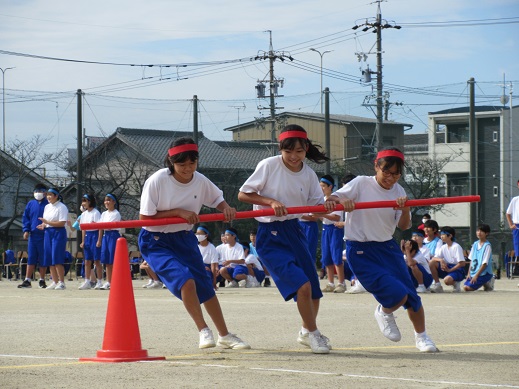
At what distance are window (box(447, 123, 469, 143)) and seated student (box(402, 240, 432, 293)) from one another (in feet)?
136

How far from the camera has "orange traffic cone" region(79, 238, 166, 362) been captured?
7.75 metres

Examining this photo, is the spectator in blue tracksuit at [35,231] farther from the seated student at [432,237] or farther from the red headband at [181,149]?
the red headband at [181,149]

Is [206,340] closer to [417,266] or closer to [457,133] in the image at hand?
[417,266]

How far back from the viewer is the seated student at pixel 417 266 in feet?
60.8

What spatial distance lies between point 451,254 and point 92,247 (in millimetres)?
7536

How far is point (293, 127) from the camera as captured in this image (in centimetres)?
882

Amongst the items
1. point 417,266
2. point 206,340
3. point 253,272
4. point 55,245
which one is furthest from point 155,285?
point 206,340

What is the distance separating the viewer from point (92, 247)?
70.7ft

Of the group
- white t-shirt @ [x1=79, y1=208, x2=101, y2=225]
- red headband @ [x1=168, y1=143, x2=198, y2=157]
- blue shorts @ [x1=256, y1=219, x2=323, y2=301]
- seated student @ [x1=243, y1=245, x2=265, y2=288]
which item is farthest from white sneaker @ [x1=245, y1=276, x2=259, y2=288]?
red headband @ [x1=168, y1=143, x2=198, y2=157]

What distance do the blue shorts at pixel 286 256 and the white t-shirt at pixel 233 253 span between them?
1449 centimetres

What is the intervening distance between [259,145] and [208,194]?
47.4 m

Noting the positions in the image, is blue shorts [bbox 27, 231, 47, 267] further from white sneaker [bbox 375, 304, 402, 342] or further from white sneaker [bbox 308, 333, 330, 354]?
white sneaker [bbox 308, 333, 330, 354]

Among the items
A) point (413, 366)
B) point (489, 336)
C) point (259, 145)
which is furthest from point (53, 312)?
point (259, 145)

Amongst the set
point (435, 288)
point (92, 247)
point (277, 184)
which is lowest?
point (435, 288)
